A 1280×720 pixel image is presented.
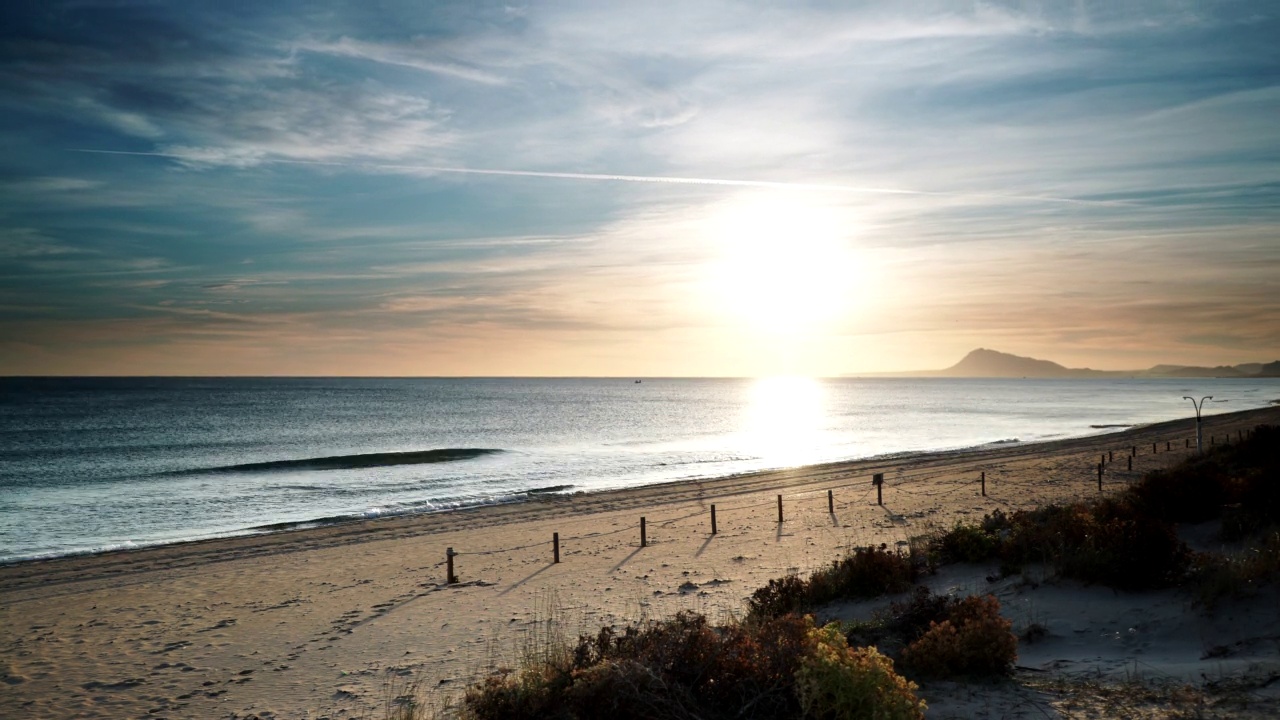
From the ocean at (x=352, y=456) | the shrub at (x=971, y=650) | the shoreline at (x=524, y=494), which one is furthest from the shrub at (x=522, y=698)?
the ocean at (x=352, y=456)

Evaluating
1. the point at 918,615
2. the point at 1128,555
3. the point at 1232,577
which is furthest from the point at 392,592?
the point at 1232,577

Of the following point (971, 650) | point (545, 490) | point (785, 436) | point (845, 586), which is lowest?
point (785, 436)

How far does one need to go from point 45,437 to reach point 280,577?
6588cm

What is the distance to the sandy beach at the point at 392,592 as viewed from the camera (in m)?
11.1

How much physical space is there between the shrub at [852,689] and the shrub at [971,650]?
6.04ft

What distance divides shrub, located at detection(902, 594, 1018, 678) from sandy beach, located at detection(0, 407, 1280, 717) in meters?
0.77

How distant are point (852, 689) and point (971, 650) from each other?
8.46 feet

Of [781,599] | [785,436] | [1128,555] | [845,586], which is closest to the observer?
[1128,555]

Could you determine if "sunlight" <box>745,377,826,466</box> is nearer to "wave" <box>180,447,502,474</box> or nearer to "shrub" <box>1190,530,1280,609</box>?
"wave" <box>180,447,502,474</box>

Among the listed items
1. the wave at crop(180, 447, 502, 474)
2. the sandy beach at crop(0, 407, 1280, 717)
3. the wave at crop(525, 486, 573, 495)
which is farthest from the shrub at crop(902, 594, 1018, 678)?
the wave at crop(180, 447, 502, 474)

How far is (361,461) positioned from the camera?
51.0 metres

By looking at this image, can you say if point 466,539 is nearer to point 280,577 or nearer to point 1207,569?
point 280,577

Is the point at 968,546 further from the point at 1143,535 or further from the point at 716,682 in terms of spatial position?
the point at 716,682

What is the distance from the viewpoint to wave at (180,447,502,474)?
47.2 metres
